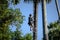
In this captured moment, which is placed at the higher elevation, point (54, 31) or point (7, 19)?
point (7, 19)

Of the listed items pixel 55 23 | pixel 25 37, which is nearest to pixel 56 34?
pixel 55 23

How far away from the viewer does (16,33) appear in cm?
3622

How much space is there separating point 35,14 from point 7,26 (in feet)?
39.5

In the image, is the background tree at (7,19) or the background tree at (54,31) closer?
the background tree at (7,19)

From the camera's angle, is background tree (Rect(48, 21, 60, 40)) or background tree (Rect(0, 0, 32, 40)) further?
background tree (Rect(48, 21, 60, 40))

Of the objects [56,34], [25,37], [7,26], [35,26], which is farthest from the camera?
[56,34]

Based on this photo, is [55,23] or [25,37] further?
[55,23]

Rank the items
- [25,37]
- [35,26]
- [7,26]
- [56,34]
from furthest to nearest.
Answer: [56,34] < [25,37] < [7,26] < [35,26]

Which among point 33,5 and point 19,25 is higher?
point 33,5

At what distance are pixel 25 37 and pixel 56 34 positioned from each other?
7.39 metres

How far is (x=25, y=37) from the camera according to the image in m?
36.9

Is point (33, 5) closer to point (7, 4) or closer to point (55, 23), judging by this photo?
point (7, 4)

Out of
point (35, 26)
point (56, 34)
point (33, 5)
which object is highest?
point (33, 5)

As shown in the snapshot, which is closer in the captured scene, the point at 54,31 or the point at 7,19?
the point at 7,19
